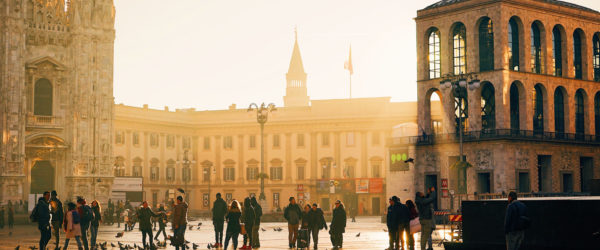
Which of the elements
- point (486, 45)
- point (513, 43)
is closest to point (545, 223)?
point (486, 45)

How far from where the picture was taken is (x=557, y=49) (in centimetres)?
6831

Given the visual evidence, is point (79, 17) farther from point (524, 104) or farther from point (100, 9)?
point (524, 104)

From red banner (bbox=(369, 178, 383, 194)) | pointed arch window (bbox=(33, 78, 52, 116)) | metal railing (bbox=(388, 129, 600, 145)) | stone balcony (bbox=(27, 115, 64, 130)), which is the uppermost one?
pointed arch window (bbox=(33, 78, 52, 116))

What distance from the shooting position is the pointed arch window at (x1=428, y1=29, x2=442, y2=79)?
67938 millimetres

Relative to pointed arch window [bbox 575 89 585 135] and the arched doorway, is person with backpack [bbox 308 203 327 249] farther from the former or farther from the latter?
pointed arch window [bbox 575 89 585 135]

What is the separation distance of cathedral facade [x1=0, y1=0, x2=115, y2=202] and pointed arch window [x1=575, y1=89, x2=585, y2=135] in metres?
35.5

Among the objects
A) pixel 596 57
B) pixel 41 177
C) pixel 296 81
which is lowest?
pixel 41 177

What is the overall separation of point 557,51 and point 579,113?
5.64 metres

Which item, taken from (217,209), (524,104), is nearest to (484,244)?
(217,209)

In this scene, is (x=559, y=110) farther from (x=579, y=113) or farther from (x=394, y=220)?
(x=394, y=220)

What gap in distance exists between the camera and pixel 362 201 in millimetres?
94750

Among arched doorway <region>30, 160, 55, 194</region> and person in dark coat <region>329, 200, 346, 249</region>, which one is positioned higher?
arched doorway <region>30, 160, 55, 194</region>

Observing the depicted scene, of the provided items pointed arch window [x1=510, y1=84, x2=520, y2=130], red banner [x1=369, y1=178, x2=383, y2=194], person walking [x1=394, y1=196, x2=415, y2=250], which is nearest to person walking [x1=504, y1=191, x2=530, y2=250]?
person walking [x1=394, y1=196, x2=415, y2=250]

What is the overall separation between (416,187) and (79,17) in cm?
2752
